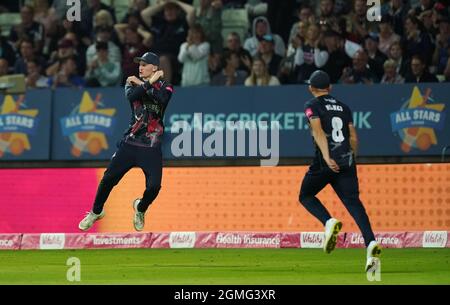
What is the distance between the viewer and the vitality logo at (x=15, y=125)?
→ 24328 millimetres

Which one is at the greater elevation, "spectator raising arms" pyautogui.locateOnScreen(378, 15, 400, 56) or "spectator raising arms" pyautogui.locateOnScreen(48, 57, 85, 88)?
"spectator raising arms" pyautogui.locateOnScreen(378, 15, 400, 56)

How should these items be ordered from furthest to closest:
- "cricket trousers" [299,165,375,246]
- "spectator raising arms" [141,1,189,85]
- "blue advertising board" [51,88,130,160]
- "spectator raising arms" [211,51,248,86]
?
"spectator raising arms" [141,1,189,85]
"spectator raising arms" [211,51,248,86]
"blue advertising board" [51,88,130,160]
"cricket trousers" [299,165,375,246]

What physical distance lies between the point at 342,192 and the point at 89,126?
997 cm

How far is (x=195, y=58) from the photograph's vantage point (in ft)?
80.6

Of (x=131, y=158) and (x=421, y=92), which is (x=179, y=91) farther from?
(x=131, y=158)

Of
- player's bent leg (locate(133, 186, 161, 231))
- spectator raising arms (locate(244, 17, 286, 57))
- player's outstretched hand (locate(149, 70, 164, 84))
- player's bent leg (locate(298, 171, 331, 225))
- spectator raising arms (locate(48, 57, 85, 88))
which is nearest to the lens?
player's bent leg (locate(298, 171, 331, 225))

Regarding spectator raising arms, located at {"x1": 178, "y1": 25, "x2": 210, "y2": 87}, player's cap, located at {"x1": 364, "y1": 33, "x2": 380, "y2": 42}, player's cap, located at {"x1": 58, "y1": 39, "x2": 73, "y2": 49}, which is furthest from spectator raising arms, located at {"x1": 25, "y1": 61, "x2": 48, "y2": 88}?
player's cap, located at {"x1": 364, "y1": 33, "x2": 380, "y2": 42}

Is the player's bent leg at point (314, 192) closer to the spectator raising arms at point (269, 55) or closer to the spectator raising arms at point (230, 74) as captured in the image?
the spectator raising arms at point (230, 74)

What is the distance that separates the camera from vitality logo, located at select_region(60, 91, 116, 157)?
23859 millimetres

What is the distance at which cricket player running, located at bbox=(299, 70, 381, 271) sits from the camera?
583 inches

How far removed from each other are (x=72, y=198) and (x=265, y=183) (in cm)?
355

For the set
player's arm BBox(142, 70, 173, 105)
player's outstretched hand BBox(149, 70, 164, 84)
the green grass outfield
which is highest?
player's outstretched hand BBox(149, 70, 164, 84)

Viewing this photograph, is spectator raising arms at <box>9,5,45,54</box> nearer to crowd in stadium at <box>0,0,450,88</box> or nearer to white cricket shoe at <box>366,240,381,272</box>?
crowd in stadium at <box>0,0,450,88</box>

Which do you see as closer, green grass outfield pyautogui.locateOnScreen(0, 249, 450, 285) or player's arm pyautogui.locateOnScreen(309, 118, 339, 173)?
green grass outfield pyautogui.locateOnScreen(0, 249, 450, 285)
